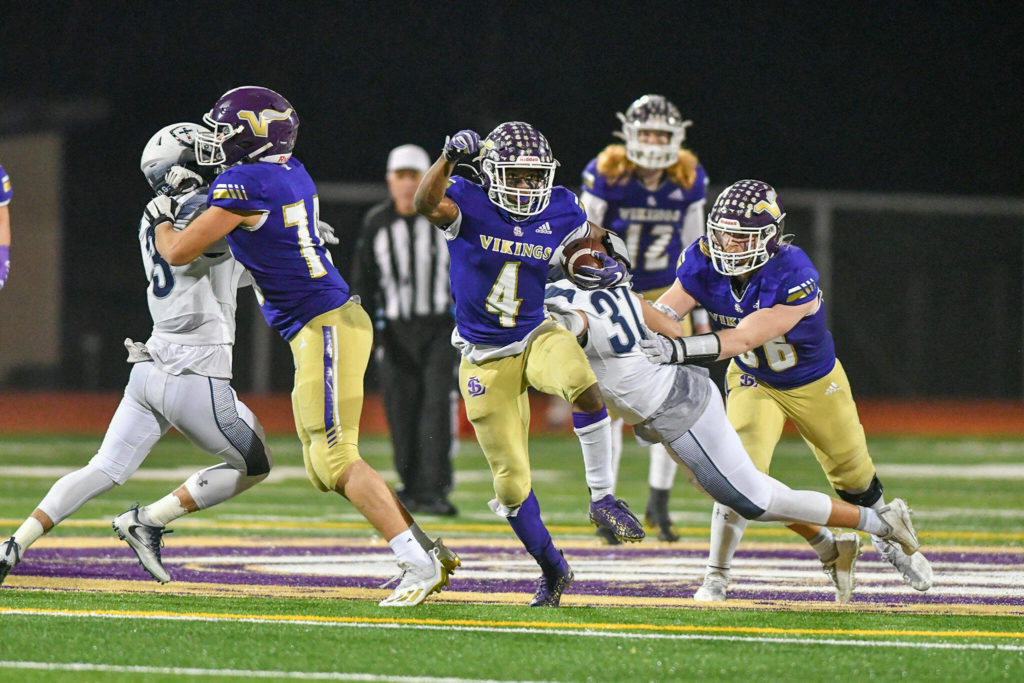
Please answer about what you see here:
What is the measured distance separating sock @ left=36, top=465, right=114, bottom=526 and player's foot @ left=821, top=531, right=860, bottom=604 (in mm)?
2481

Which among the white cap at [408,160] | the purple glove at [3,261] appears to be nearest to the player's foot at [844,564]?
the purple glove at [3,261]

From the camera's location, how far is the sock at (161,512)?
5.48 m

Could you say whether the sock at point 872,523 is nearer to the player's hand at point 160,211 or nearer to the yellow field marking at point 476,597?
the yellow field marking at point 476,597

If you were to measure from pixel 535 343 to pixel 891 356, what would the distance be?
11998 mm

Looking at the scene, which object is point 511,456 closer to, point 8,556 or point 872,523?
point 872,523

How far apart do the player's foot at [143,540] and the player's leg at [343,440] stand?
0.83 metres

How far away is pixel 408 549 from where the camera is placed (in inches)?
191

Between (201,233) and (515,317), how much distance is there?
3.41 feet

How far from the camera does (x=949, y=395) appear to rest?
16.8 meters

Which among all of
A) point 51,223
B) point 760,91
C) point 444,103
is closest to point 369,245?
point 51,223

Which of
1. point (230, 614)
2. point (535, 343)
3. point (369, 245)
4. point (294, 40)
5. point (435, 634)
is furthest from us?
point (294, 40)

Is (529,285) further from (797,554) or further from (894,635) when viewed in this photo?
(797,554)

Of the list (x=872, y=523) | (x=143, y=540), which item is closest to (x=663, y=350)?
(x=872, y=523)

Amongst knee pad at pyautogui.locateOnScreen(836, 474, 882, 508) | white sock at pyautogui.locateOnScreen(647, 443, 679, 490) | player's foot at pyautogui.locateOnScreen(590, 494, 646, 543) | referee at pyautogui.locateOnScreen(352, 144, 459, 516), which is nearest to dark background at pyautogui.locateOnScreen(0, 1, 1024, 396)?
referee at pyautogui.locateOnScreen(352, 144, 459, 516)
